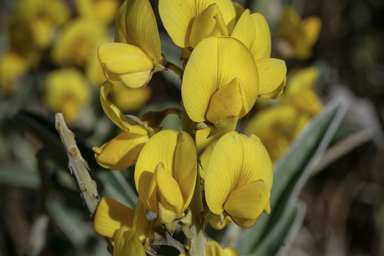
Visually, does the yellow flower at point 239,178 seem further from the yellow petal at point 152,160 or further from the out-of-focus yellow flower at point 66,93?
the out-of-focus yellow flower at point 66,93

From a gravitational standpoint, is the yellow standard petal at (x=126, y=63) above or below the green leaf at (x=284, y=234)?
above

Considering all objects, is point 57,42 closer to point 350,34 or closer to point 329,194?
point 329,194

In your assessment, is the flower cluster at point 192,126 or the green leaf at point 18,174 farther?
the green leaf at point 18,174

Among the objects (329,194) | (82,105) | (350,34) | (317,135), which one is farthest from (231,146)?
(350,34)

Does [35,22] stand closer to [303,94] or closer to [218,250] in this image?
[303,94]

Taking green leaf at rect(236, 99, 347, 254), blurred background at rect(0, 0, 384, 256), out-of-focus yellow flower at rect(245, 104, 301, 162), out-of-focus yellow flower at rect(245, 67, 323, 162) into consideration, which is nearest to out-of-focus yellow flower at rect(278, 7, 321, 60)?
blurred background at rect(0, 0, 384, 256)

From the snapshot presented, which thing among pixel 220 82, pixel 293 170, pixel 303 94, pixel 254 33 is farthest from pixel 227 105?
pixel 303 94

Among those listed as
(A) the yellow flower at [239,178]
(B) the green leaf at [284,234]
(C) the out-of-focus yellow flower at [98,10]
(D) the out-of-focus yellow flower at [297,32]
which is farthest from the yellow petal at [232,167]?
(C) the out-of-focus yellow flower at [98,10]
